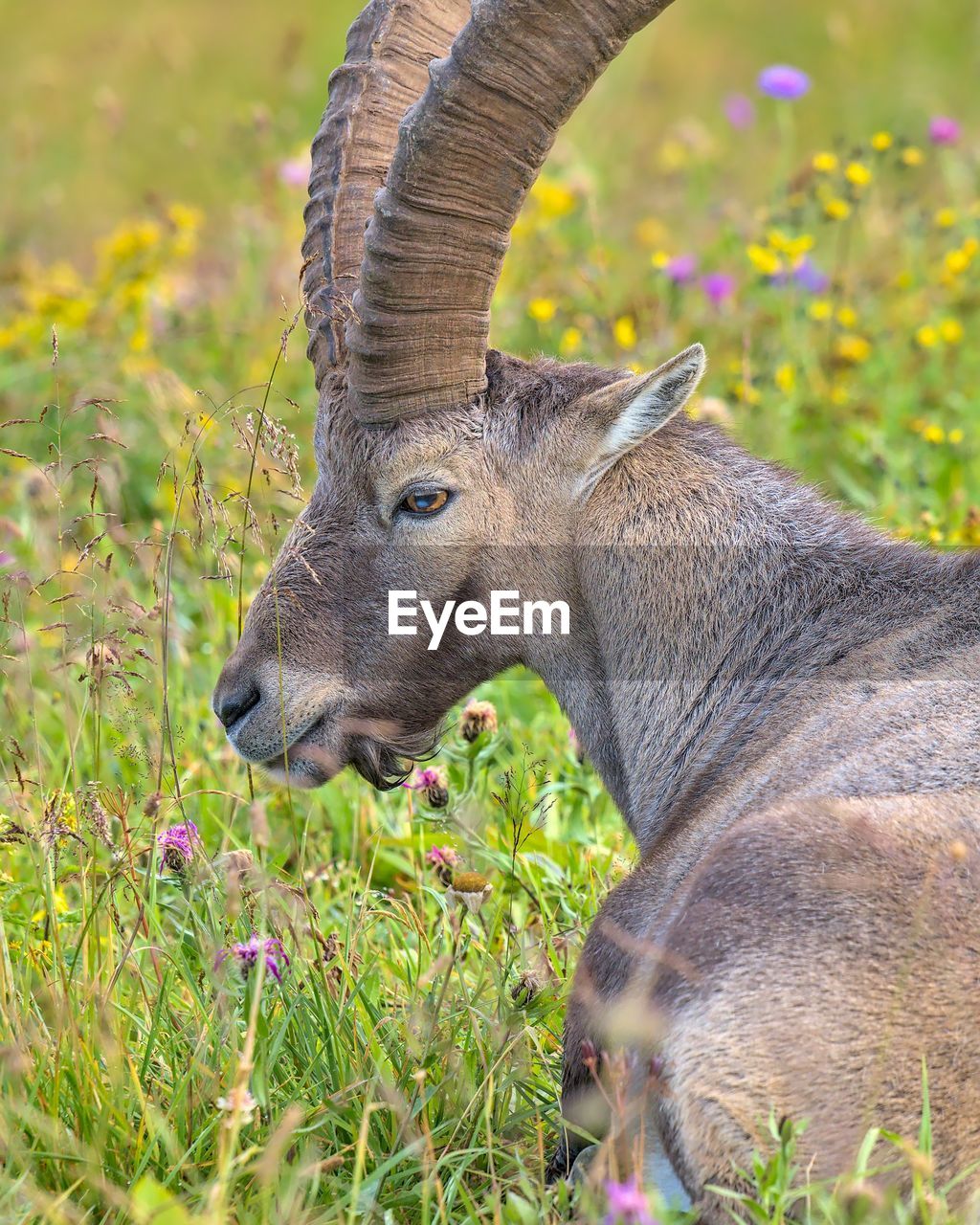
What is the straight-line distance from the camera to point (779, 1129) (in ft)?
9.78

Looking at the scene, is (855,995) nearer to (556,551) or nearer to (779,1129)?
(779,1129)

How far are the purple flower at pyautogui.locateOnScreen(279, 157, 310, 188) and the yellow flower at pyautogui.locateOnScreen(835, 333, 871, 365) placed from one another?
10.6 ft

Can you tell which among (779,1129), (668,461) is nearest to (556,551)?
(668,461)

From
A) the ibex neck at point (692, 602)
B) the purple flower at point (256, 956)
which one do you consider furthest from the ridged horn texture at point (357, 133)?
the purple flower at point (256, 956)

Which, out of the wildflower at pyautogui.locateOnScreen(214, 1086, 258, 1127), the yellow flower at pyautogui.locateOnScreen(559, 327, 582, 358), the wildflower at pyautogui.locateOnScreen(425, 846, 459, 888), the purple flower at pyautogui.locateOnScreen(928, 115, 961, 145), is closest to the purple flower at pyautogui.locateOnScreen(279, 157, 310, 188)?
the yellow flower at pyautogui.locateOnScreen(559, 327, 582, 358)

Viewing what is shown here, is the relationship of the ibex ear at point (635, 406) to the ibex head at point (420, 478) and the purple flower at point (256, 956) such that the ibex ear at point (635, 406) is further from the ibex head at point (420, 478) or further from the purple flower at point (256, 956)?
the purple flower at point (256, 956)

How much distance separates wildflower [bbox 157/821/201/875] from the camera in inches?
158

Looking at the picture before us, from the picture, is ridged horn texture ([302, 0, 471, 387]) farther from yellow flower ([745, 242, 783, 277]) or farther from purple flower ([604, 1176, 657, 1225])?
yellow flower ([745, 242, 783, 277])

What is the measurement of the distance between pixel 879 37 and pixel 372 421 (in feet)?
52.0

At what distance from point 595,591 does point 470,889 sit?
916mm

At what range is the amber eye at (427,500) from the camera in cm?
435

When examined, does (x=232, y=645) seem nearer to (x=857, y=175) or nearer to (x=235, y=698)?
(x=235, y=698)

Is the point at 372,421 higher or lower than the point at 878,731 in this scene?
higher

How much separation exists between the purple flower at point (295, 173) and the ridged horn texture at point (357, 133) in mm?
4232
